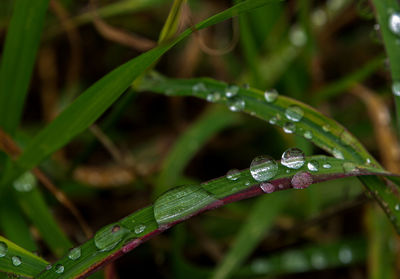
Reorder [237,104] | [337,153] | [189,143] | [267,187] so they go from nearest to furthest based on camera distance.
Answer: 1. [267,187]
2. [337,153]
3. [237,104]
4. [189,143]

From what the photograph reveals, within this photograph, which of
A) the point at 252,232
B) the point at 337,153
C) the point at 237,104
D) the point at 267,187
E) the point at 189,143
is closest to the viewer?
the point at 267,187

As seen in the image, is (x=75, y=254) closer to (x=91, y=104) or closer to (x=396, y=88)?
(x=91, y=104)

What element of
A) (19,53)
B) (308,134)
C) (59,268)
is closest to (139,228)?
(59,268)

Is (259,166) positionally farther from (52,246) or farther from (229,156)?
(229,156)

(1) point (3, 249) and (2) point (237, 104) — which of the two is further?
(2) point (237, 104)

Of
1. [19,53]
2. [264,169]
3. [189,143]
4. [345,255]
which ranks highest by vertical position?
[19,53]

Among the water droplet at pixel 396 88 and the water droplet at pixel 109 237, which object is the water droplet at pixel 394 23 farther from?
the water droplet at pixel 109 237

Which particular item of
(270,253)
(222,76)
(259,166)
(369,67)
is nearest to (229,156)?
(222,76)
